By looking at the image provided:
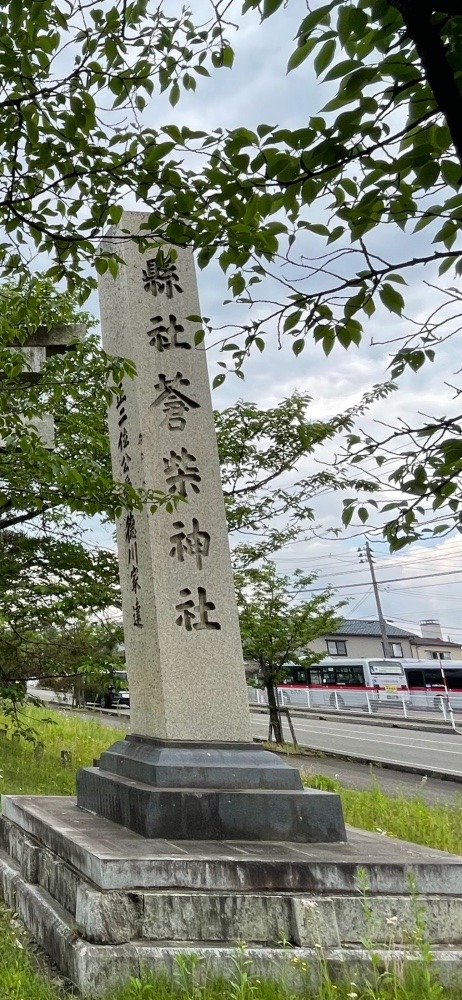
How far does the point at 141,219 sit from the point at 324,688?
2902cm

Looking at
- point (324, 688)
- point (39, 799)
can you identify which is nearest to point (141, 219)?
point (39, 799)

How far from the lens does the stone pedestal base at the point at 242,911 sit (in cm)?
293

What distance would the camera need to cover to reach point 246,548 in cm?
1205

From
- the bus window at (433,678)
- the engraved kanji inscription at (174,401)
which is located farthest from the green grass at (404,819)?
the bus window at (433,678)

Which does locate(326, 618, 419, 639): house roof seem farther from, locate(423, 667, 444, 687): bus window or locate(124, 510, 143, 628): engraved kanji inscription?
locate(124, 510, 143, 628): engraved kanji inscription

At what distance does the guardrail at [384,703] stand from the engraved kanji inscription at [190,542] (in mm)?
20146

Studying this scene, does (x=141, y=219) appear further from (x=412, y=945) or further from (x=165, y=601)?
(x=412, y=945)

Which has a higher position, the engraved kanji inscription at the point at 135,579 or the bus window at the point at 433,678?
the engraved kanji inscription at the point at 135,579

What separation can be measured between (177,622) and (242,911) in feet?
6.60

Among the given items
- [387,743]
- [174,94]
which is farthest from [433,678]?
[174,94]

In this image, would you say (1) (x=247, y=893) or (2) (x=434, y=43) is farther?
(1) (x=247, y=893)

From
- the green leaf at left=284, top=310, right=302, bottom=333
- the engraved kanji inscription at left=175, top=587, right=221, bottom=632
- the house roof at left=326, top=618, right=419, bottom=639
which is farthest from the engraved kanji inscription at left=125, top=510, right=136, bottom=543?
the house roof at left=326, top=618, right=419, bottom=639

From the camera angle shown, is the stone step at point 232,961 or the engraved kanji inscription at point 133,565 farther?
the engraved kanji inscription at point 133,565

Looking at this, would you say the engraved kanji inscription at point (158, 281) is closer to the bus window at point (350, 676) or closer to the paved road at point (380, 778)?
the paved road at point (380, 778)
